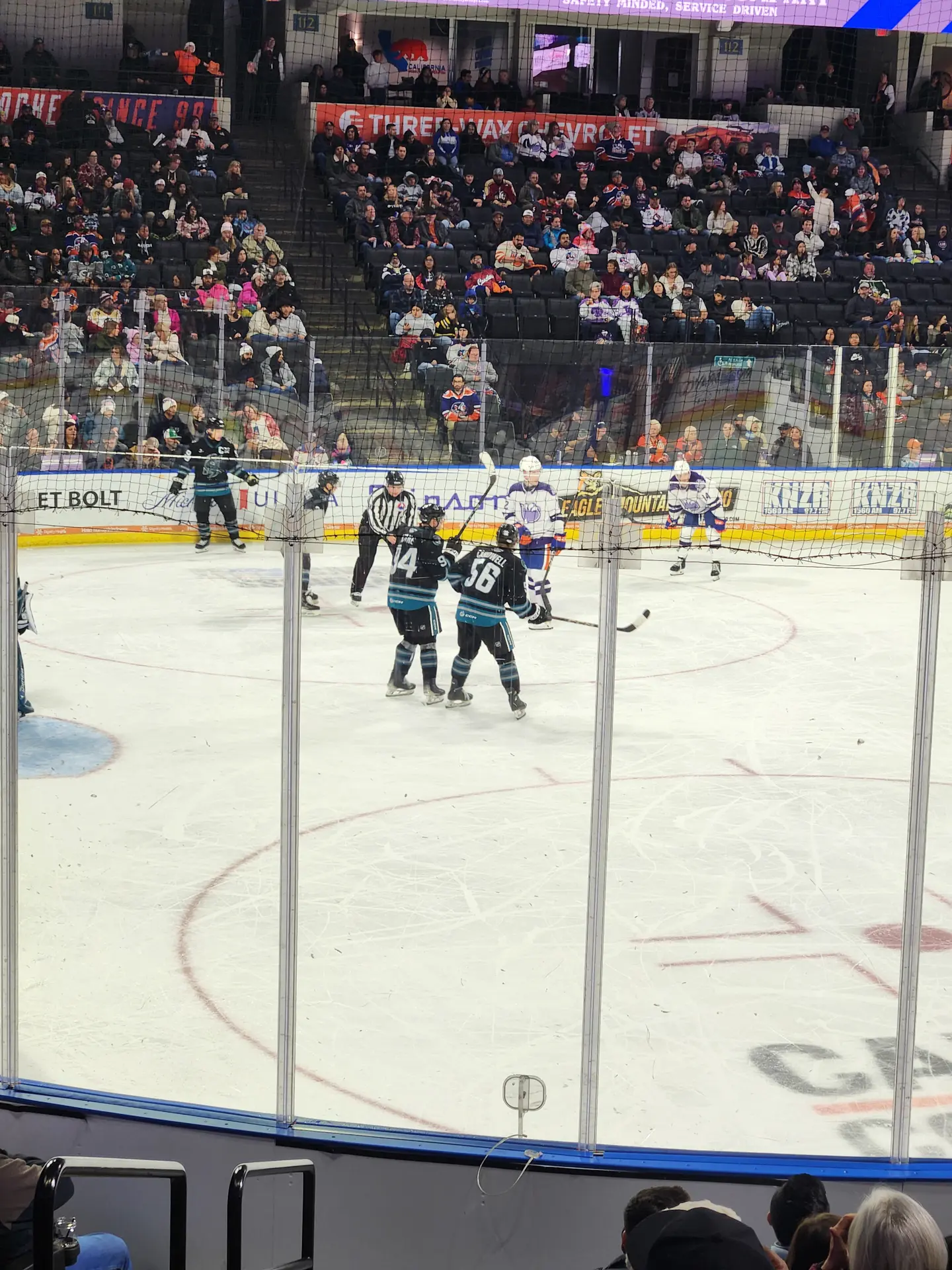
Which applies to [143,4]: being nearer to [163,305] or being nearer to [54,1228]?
[163,305]

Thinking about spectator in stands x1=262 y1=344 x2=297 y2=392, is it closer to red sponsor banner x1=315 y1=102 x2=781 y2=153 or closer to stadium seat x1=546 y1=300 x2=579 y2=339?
stadium seat x1=546 y1=300 x2=579 y2=339

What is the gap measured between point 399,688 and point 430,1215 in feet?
16.4

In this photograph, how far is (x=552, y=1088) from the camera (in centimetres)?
402

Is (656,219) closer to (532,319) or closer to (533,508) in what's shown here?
(532,319)

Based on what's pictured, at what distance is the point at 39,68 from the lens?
17.5 meters

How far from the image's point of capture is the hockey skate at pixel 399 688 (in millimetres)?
8094

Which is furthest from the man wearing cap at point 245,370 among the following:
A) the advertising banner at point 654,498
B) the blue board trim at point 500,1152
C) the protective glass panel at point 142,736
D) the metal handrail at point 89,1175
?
the metal handrail at point 89,1175

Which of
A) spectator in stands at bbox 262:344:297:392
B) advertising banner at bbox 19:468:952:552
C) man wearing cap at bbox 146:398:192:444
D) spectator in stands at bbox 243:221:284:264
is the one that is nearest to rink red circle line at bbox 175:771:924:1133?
advertising banner at bbox 19:468:952:552

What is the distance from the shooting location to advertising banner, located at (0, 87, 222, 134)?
1702cm

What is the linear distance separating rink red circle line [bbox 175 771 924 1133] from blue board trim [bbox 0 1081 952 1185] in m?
0.31

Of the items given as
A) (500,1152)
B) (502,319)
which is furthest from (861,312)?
(500,1152)

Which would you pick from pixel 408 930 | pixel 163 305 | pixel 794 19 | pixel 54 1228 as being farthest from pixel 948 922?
pixel 794 19

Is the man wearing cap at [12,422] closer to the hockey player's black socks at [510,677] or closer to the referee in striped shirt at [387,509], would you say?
the referee in striped shirt at [387,509]

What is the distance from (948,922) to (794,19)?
15022mm
